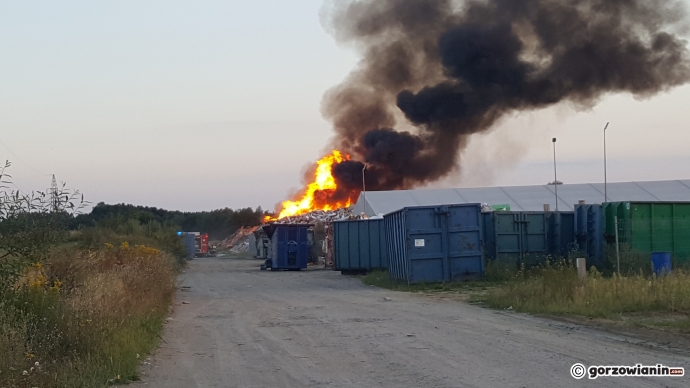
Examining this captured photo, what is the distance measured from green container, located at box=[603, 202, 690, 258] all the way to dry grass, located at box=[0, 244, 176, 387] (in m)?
13.2

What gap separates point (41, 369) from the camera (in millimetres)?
7426

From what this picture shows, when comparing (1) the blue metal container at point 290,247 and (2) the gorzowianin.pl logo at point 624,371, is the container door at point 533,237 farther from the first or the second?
(2) the gorzowianin.pl logo at point 624,371

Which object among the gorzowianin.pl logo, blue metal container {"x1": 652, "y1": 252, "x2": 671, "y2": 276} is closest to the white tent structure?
blue metal container {"x1": 652, "y1": 252, "x2": 671, "y2": 276}

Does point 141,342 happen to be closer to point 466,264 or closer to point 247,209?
point 466,264

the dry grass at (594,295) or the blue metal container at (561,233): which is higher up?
the blue metal container at (561,233)

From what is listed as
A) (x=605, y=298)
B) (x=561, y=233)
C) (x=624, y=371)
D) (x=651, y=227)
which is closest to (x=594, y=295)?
(x=605, y=298)

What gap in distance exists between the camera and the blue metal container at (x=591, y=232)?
2106cm

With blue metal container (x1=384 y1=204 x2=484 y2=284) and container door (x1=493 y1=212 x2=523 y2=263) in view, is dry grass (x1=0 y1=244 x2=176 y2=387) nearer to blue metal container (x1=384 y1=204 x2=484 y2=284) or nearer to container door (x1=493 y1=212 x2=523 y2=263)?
blue metal container (x1=384 y1=204 x2=484 y2=284)

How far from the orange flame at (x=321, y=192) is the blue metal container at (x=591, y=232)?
32.3 metres

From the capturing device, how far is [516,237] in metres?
22.2

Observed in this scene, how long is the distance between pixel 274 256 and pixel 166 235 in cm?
609

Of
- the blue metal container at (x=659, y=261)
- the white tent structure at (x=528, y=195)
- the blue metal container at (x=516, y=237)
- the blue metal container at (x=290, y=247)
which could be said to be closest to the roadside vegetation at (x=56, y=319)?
the blue metal container at (x=659, y=261)

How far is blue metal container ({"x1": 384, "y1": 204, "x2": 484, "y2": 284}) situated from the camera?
2012cm

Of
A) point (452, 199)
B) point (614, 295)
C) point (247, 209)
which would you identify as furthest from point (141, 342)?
point (247, 209)
